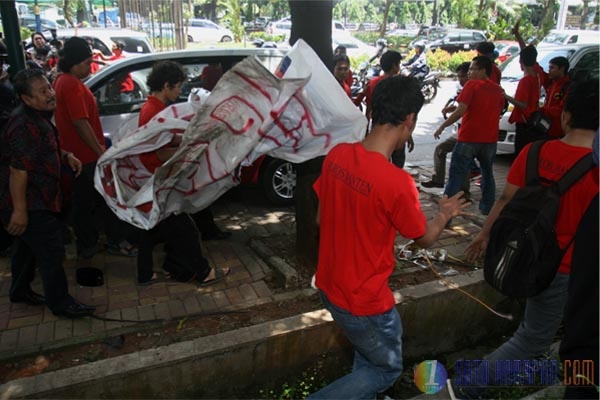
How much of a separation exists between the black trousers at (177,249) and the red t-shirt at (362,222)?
1.67 meters

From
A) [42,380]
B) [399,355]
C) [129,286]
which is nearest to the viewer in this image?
[399,355]

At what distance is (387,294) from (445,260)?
2204 millimetres

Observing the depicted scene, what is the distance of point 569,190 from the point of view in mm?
2336

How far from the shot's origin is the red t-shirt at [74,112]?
12.7ft

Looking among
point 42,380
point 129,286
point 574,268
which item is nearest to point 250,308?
point 129,286

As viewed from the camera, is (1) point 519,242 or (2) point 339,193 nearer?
(2) point 339,193

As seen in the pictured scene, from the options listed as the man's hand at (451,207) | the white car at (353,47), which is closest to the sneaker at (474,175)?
the man's hand at (451,207)

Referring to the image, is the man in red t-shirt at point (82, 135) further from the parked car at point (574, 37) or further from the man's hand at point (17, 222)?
the parked car at point (574, 37)

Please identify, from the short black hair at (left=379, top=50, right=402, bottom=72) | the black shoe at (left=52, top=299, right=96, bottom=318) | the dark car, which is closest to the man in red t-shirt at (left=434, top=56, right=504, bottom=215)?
the short black hair at (left=379, top=50, right=402, bottom=72)

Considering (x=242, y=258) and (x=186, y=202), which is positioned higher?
(x=186, y=202)

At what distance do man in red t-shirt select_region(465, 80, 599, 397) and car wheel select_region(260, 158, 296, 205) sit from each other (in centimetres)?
310

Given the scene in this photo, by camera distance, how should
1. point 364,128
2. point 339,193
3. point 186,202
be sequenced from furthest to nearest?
point 186,202
point 364,128
point 339,193

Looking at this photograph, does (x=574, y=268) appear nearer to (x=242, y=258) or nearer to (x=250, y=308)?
(x=250, y=308)

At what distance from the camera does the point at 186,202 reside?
3463 millimetres
